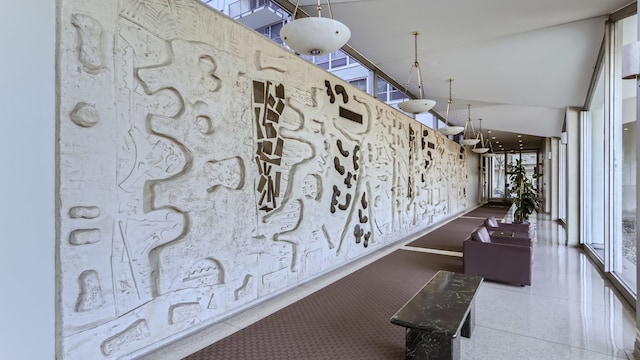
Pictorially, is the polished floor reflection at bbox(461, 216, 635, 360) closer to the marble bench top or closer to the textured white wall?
the marble bench top

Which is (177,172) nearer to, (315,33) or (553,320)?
(315,33)

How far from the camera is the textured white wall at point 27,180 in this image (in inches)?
77.6

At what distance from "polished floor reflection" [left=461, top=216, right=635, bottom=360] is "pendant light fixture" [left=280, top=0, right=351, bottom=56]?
2864 mm

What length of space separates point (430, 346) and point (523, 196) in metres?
7.65

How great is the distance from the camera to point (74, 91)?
224cm

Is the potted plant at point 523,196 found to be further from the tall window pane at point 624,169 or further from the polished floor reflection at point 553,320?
the tall window pane at point 624,169

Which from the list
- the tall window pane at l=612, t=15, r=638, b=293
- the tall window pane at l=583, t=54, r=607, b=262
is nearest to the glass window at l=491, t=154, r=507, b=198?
the tall window pane at l=583, t=54, r=607, b=262

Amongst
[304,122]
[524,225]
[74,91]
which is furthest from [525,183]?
[74,91]

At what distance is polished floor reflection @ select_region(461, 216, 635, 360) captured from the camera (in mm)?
2762

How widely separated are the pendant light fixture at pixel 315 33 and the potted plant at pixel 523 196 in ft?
25.9

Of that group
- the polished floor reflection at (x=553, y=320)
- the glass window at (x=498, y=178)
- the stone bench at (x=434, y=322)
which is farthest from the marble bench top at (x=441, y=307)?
the glass window at (x=498, y=178)

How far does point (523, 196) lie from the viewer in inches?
334

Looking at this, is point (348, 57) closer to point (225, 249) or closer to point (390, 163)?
point (390, 163)

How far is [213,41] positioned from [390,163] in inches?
187
